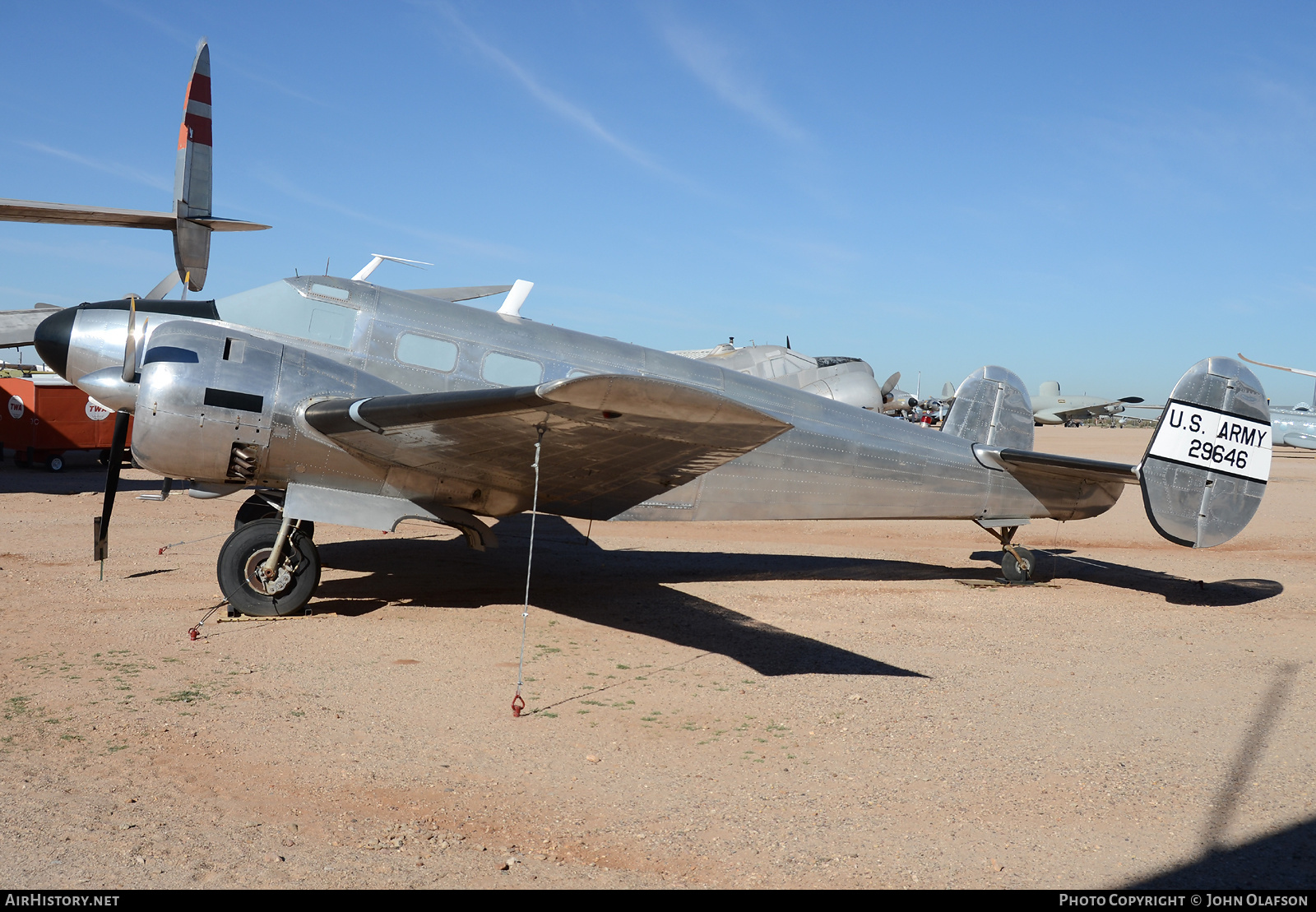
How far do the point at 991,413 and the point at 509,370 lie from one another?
714cm

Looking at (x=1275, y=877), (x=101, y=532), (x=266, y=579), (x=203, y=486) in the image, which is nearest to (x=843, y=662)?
(x=1275, y=877)

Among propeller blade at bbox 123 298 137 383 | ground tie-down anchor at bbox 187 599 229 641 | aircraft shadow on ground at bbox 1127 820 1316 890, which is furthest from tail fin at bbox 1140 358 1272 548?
propeller blade at bbox 123 298 137 383

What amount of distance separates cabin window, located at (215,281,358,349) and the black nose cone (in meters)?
1.31

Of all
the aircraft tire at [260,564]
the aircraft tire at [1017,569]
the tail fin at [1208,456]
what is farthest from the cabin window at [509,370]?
the tail fin at [1208,456]

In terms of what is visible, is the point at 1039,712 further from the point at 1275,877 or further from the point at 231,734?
the point at 231,734

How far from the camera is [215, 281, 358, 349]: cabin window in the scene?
28.3 feet

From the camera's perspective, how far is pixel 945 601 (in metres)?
10.8

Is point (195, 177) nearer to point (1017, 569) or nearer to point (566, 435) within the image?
point (566, 435)

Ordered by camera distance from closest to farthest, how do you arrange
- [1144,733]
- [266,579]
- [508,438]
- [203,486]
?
[1144,733] < [508,438] < [266,579] < [203,486]

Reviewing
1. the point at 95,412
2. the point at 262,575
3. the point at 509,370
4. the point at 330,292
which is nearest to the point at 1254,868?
the point at 509,370

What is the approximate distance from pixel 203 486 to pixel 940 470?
29.2ft

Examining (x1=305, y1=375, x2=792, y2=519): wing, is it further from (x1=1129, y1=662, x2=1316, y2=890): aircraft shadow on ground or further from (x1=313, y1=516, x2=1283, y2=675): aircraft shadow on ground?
(x1=1129, y1=662, x2=1316, y2=890): aircraft shadow on ground

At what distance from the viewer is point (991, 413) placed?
39.9ft

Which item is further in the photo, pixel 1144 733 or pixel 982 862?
pixel 1144 733
